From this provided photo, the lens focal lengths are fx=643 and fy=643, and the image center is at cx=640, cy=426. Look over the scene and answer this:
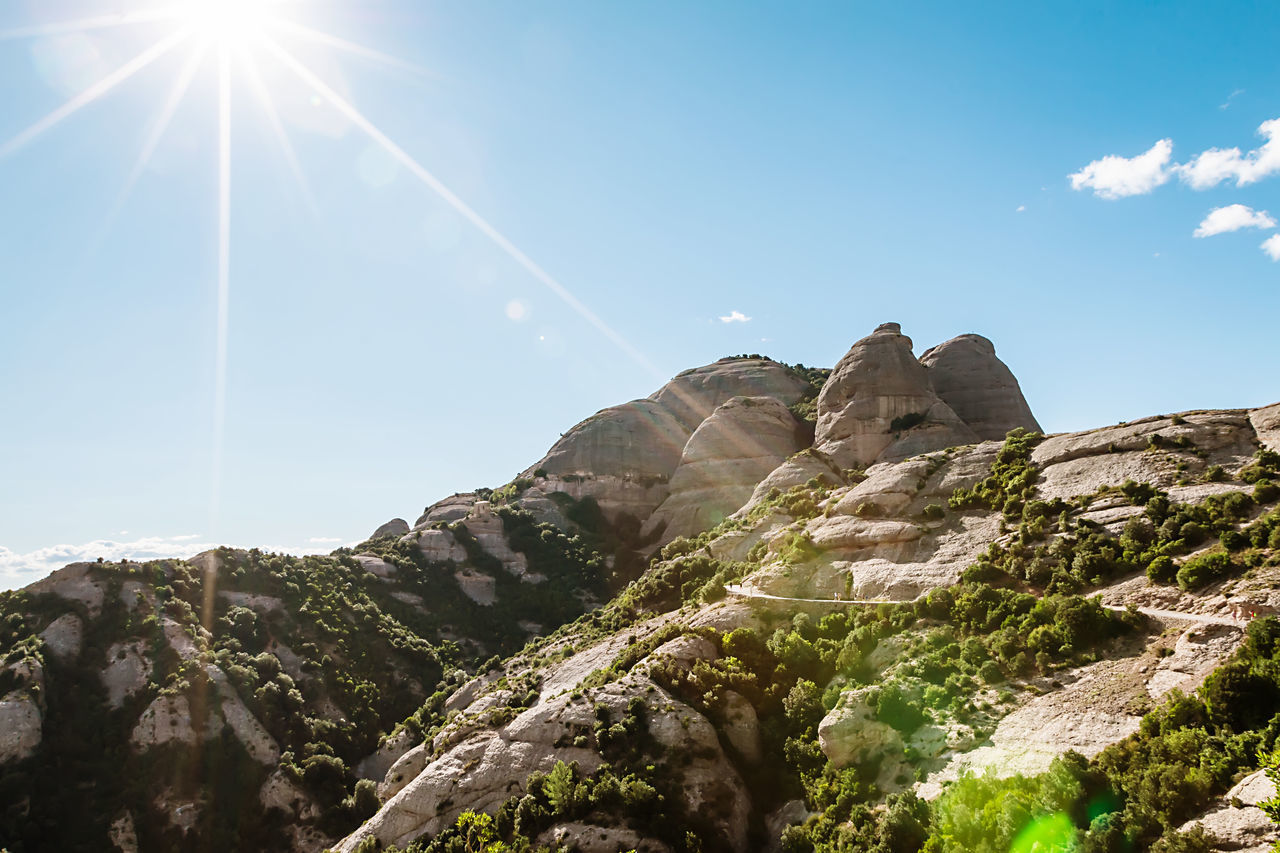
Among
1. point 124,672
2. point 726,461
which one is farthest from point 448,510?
point 124,672

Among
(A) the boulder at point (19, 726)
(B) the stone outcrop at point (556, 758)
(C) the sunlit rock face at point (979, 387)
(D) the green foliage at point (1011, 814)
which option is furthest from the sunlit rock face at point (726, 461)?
(A) the boulder at point (19, 726)

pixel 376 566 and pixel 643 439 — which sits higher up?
pixel 643 439

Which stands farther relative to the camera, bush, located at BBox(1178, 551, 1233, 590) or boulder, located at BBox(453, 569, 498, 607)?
boulder, located at BBox(453, 569, 498, 607)

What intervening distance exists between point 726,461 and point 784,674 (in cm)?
5287

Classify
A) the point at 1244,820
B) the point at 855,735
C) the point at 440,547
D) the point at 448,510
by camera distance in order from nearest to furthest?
the point at 1244,820 → the point at 855,735 → the point at 440,547 → the point at 448,510

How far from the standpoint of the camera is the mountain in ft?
75.8

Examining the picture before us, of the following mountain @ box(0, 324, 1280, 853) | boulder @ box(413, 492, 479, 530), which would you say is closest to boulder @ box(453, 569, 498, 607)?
mountain @ box(0, 324, 1280, 853)

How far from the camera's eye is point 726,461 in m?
88.8

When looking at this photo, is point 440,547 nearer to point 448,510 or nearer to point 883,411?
point 448,510

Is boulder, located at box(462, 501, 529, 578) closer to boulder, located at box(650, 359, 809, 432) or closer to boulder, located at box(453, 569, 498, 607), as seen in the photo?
Answer: boulder, located at box(453, 569, 498, 607)

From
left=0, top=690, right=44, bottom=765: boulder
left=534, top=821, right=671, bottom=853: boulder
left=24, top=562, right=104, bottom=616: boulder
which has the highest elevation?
left=24, top=562, right=104, bottom=616: boulder

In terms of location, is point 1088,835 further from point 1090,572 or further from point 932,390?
point 932,390

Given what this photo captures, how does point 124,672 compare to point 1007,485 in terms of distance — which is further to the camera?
point 124,672

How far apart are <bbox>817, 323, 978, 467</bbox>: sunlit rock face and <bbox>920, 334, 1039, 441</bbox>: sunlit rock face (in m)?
6.61
